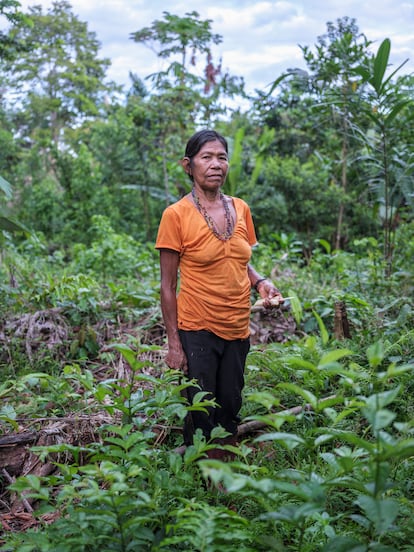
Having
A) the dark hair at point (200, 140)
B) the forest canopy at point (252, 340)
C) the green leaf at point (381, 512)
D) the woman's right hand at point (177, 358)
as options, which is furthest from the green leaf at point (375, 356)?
the dark hair at point (200, 140)

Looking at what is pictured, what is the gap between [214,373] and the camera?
2863 mm

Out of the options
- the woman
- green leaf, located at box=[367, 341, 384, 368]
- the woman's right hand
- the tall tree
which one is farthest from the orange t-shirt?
the tall tree

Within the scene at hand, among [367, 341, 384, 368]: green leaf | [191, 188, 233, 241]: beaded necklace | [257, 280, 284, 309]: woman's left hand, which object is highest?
[191, 188, 233, 241]: beaded necklace

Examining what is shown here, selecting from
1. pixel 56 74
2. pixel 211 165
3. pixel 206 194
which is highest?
pixel 56 74

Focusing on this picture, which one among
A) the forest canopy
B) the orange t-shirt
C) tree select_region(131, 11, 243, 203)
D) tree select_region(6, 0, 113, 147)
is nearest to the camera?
the forest canopy

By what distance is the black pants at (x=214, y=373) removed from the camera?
281 centimetres

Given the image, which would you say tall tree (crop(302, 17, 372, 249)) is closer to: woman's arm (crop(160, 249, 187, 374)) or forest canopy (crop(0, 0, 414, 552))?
forest canopy (crop(0, 0, 414, 552))

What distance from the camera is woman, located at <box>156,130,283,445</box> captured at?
9.15 ft

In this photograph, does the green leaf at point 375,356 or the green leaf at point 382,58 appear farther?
the green leaf at point 382,58

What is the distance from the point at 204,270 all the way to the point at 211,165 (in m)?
0.51

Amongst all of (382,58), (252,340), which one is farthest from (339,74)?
(252,340)

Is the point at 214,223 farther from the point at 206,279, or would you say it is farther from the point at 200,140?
the point at 200,140

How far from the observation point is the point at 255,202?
34.2ft

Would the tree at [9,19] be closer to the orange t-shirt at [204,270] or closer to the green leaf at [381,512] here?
the orange t-shirt at [204,270]
